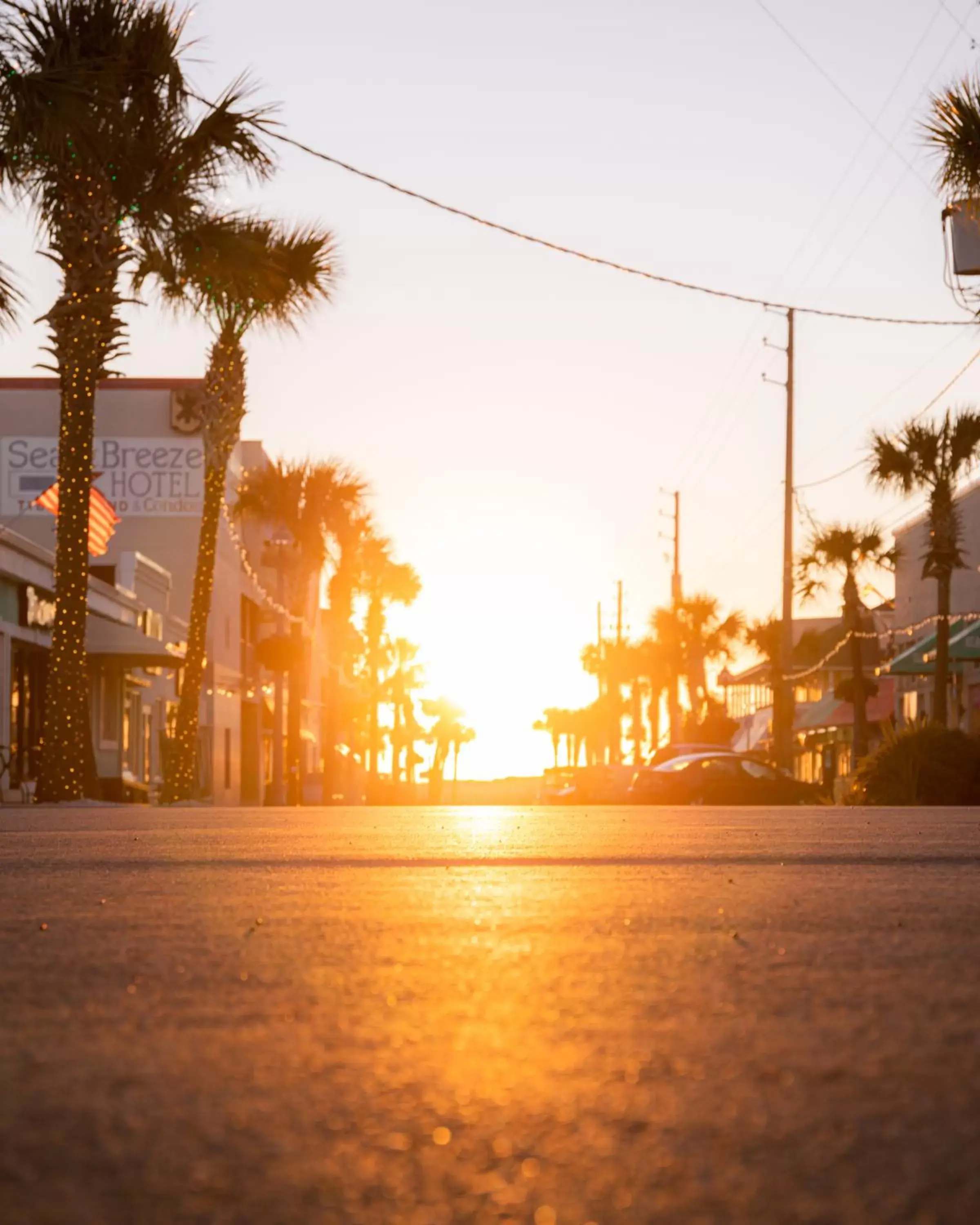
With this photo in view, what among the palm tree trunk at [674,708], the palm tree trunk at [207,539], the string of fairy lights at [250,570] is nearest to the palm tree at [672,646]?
the palm tree trunk at [674,708]

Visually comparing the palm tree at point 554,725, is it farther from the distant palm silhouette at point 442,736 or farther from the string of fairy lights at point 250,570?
the string of fairy lights at point 250,570

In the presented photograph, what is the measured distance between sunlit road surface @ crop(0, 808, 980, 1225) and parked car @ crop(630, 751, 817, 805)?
33.2 meters

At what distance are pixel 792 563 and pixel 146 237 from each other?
32309 millimetres

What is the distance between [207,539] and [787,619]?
954 inches

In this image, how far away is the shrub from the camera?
30.8 metres

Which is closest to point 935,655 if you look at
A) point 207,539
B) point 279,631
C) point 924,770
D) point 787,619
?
point 787,619

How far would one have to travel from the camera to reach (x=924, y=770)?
30922 millimetres

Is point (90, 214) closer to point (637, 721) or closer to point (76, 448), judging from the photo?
point (76, 448)

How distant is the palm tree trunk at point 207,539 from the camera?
32938mm

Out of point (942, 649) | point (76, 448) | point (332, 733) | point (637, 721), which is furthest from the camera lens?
point (637, 721)

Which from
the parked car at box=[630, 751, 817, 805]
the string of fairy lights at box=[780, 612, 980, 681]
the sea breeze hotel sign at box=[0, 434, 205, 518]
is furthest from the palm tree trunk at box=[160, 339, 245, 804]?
the sea breeze hotel sign at box=[0, 434, 205, 518]

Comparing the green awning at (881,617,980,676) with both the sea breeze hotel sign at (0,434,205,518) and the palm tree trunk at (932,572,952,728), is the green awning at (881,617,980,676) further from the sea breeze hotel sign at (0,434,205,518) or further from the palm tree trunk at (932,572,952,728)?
the sea breeze hotel sign at (0,434,205,518)

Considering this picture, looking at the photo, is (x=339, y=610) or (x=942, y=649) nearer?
(x=942, y=649)

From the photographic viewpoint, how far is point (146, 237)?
84.5 ft
